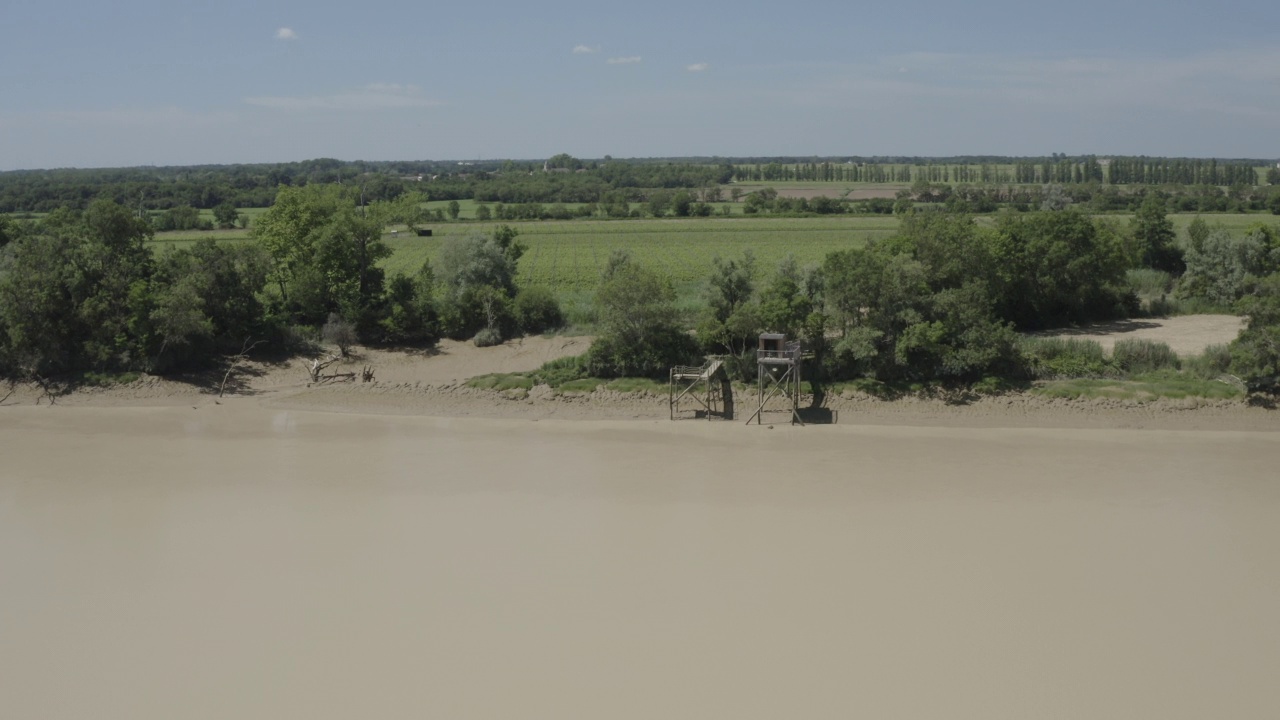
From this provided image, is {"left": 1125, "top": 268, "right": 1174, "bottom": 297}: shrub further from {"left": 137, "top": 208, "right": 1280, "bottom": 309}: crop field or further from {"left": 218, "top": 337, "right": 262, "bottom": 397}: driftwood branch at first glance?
{"left": 218, "top": 337, "right": 262, "bottom": 397}: driftwood branch

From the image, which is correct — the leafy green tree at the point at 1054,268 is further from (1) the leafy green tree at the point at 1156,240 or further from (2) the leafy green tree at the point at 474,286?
(2) the leafy green tree at the point at 474,286

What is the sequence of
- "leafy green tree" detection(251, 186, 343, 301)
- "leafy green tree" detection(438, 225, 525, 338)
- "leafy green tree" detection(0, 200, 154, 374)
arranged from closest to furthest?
"leafy green tree" detection(0, 200, 154, 374)
"leafy green tree" detection(438, 225, 525, 338)
"leafy green tree" detection(251, 186, 343, 301)

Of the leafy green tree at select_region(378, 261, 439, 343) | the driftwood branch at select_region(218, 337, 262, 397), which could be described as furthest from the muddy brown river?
the leafy green tree at select_region(378, 261, 439, 343)

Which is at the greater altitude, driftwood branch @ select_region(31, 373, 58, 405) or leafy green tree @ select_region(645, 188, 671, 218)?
leafy green tree @ select_region(645, 188, 671, 218)

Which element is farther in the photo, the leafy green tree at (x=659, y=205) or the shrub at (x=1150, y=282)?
the leafy green tree at (x=659, y=205)

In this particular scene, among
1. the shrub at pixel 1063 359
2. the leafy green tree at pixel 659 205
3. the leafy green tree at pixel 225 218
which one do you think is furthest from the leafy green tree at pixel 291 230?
the leafy green tree at pixel 659 205

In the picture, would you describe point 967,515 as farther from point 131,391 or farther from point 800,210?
point 800,210

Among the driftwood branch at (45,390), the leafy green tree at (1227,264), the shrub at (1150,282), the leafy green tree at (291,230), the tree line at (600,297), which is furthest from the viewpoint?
the shrub at (1150,282)
